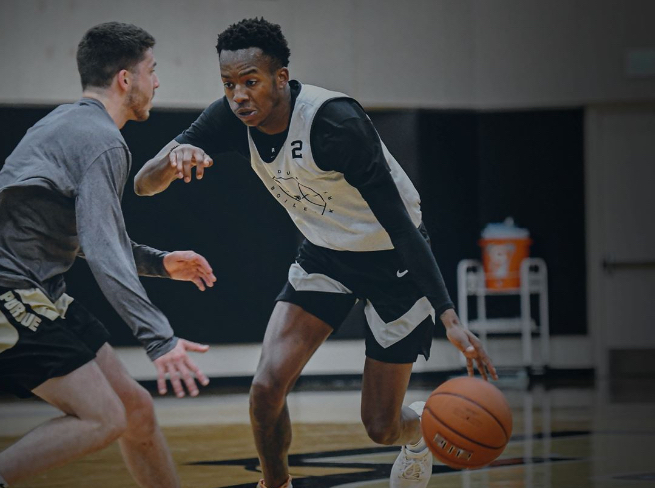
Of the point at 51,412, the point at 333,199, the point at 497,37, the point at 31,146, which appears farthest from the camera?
the point at 497,37

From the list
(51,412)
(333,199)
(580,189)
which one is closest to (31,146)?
(333,199)

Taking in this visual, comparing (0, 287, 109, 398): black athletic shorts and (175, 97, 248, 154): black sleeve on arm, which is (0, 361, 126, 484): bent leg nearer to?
(0, 287, 109, 398): black athletic shorts

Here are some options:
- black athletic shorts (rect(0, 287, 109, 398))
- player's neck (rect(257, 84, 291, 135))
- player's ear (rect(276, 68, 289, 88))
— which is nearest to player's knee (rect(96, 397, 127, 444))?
black athletic shorts (rect(0, 287, 109, 398))

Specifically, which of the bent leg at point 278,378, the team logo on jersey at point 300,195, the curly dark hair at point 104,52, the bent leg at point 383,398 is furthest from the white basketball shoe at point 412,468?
the curly dark hair at point 104,52

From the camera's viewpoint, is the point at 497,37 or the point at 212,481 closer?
the point at 212,481

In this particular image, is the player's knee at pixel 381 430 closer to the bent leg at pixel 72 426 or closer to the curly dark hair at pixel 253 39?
the bent leg at pixel 72 426

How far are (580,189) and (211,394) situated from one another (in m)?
4.52

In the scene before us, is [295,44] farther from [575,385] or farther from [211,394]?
[575,385]

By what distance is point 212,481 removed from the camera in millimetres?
4742

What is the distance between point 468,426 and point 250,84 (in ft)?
4.89

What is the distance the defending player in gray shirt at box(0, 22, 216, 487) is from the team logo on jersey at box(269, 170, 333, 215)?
36.8 inches

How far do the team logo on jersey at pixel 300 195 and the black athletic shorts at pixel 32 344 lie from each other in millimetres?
1203

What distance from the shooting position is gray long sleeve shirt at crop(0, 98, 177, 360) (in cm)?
293

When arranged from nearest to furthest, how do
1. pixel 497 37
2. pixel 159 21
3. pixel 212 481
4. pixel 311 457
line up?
pixel 212 481, pixel 311 457, pixel 159 21, pixel 497 37
